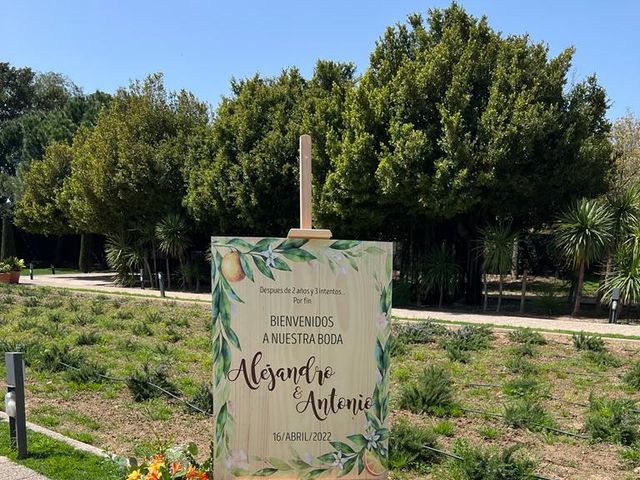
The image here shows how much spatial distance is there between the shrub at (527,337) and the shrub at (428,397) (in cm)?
453

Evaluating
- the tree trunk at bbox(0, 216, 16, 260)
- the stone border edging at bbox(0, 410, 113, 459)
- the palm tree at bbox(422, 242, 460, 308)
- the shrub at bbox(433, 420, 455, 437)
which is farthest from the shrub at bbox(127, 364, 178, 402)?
the tree trunk at bbox(0, 216, 16, 260)

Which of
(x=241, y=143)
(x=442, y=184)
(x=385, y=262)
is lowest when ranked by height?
(x=385, y=262)

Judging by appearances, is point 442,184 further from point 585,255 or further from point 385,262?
point 385,262

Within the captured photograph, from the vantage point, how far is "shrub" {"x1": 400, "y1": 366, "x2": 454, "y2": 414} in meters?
6.73

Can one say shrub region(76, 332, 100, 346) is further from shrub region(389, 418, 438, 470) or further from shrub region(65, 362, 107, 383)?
shrub region(389, 418, 438, 470)

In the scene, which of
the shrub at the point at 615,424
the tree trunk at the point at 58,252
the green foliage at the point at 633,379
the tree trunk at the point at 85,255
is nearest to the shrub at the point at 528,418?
the shrub at the point at 615,424

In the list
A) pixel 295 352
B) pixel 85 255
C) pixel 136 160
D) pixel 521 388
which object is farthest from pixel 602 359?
pixel 85 255

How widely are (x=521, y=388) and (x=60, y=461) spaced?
5236 mm

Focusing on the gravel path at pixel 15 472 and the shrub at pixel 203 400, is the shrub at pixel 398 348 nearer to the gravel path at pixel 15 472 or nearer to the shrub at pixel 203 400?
the shrub at pixel 203 400

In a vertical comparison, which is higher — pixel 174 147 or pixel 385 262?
pixel 174 147

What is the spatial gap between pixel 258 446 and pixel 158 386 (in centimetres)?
419

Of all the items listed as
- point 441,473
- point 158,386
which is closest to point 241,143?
point 158,386

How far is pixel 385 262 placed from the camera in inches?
148

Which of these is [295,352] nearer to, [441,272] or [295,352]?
[295,352]
